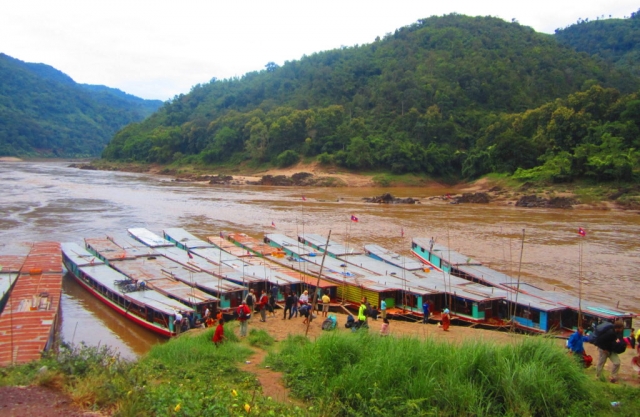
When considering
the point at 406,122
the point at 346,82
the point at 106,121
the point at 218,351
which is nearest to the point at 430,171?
the point at 406,122

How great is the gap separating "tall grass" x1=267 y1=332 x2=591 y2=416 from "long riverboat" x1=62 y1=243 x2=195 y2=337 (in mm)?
8246

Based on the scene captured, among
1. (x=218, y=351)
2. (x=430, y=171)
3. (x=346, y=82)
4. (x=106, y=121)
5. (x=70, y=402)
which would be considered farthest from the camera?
(x=106, y=121)

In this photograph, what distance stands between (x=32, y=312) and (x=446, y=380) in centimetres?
1280

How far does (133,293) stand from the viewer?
57.8 feet

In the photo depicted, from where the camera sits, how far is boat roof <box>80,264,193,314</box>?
52.5 ft

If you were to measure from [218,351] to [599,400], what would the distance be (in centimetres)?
698

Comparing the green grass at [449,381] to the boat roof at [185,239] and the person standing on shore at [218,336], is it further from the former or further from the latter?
the boat roof at [185,239]

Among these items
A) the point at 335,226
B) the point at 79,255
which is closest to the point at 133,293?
the point at 79,255

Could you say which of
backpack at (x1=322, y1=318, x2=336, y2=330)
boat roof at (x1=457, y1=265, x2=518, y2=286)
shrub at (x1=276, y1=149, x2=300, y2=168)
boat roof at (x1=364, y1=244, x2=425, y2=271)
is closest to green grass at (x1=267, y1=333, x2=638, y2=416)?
backpack at (x1=322, y1=318, x2=336, y2=330)

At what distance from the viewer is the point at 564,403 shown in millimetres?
7285

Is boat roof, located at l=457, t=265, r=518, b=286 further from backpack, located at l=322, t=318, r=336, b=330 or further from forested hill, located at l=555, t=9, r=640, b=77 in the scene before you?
forested hill, located at l=555, t=9, r=640, b=77

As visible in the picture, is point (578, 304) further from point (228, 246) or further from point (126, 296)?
point (228, 246)

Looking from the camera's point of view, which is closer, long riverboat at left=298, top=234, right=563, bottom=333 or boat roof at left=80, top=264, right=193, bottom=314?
long riverboat at left=298, top=234, right=563, bottom=333

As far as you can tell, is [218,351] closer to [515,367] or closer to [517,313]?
[515,367]
